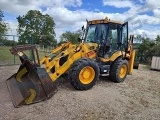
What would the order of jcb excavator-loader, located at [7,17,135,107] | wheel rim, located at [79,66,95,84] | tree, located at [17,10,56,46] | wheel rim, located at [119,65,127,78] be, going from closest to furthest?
1. jcb excavator-loader, located at [7,17,135,107]
2. wheel rim, located at [79,66,95,84]
3. wheel rim, located at [119,65,127,78]
4. tree, located at [17,10,56,46]

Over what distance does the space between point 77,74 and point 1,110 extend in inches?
92.0

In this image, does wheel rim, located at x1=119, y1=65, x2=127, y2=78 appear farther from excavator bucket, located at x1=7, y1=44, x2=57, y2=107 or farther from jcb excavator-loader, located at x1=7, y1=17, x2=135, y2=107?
excavator bucket, located at x1=7, y1=44, x2=57, y2=107

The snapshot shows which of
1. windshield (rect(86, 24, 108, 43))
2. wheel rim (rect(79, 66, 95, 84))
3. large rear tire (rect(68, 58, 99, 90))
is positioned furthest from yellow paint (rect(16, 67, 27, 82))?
windshield (rect(86, 24, 108, 43))

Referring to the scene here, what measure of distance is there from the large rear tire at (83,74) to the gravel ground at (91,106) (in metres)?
0.22

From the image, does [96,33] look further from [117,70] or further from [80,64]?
[80,64]

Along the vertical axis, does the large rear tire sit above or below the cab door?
below

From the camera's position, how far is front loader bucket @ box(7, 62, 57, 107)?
204 inches

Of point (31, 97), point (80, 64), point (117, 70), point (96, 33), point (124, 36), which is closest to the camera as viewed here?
point (31, 97)

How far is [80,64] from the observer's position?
624 cm

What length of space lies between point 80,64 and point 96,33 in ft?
7.09

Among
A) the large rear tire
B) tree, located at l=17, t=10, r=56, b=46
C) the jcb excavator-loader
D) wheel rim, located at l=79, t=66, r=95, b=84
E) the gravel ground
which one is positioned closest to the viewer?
the gravel ground

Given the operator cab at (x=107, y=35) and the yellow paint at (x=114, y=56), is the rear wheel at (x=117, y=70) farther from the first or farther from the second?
the operator cab at (x=107, y=35)

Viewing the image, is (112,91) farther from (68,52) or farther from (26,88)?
(26,88)

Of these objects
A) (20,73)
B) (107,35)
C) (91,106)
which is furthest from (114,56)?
(20,73)
